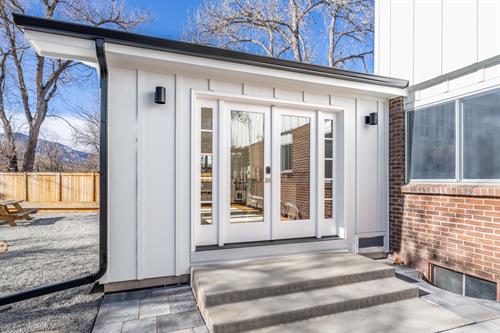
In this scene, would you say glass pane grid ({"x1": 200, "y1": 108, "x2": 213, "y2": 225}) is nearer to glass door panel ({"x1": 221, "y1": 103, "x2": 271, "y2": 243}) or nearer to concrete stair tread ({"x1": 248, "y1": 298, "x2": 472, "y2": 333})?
glass door panel ({"x1": 221, "y1": 103, "x2": 271, "y2": 243})

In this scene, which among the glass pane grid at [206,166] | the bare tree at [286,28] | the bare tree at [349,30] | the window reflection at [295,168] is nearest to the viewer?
the glass pane grid at [206,166]

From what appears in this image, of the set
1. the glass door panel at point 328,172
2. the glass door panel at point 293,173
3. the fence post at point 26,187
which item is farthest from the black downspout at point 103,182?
the fence post at point 26,187

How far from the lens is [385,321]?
260 centimetres

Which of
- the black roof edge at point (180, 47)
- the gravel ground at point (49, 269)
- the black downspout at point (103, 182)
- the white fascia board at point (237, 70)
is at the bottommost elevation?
the gravel ground at point (49, 269)

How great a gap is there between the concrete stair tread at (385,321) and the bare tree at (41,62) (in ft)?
46.9

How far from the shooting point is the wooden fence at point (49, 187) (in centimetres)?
1099

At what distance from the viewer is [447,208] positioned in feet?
12.1

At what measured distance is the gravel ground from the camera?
2.63m

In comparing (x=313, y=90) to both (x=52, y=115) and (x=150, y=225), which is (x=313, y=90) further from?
(x=52, y=115)

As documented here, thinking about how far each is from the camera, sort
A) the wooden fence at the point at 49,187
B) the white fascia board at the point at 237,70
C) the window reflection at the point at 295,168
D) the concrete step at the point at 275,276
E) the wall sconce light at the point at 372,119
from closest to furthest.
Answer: the concrete step at the point at 275,276
the white fascia board at the point at 237,70
the window reflection at the point at 295,168
the wall sconce light at the point at 372,119
the wooden fence at the point at 49,187

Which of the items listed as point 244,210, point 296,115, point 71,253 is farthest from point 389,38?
point 71,253

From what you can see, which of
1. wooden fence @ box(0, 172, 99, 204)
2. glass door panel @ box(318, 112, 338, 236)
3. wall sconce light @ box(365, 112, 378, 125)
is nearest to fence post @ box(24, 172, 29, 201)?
wooden fence @ box(0, 172, 99, 204)

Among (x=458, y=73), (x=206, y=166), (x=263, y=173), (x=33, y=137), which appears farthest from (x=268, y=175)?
(x=33, y=137)

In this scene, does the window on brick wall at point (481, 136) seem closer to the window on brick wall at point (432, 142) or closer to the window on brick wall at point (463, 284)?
the window on brick wall at point (432, 142)
